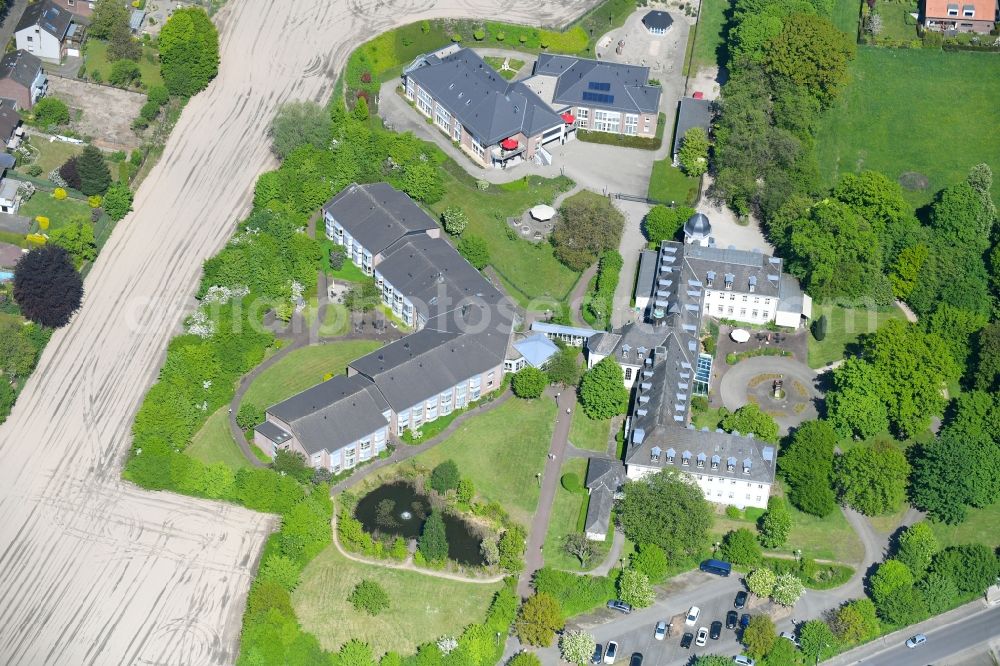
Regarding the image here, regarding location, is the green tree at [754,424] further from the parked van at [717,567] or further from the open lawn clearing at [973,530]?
the open lawn clearing at [973,530]

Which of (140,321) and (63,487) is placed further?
(140,321)

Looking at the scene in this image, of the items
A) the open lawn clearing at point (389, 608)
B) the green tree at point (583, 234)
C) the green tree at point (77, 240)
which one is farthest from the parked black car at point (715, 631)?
the green tree at point (77, 240)

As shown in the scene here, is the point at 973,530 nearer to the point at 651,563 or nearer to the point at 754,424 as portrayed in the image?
the point at 754,424

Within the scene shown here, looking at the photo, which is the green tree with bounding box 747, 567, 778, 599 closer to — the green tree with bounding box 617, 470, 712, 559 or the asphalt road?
the green tree with bounding box 617, 470, 712, 559

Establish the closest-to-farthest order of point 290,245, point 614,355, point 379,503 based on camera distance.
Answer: point 379,503 < point 614,355 < point 290,245

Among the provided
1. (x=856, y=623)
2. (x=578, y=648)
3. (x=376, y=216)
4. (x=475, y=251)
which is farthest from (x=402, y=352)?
(x=856, y=623)

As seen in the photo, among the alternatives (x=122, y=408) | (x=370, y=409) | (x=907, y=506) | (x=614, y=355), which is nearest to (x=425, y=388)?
(x=370, y=409)

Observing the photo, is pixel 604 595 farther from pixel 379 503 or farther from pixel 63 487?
pixel 63 487
